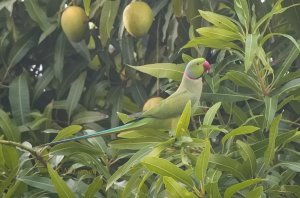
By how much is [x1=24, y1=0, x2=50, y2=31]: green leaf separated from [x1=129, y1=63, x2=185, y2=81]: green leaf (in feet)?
2.34

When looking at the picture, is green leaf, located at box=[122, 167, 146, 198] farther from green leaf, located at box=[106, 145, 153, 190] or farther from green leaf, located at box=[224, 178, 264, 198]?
green leaf, located at box=[224, 178, 264, 198]

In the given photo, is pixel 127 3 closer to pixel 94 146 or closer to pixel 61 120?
pixel 61 120

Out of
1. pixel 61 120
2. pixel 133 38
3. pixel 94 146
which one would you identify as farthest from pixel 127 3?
pixel 94 146

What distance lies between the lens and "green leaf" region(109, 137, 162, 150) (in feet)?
5.74

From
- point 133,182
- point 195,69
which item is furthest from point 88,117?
point 133,182

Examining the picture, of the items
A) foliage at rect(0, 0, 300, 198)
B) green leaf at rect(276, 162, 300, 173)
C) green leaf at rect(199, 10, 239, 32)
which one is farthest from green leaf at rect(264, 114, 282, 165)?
green leaf at rect(199, 10, 239, 32)

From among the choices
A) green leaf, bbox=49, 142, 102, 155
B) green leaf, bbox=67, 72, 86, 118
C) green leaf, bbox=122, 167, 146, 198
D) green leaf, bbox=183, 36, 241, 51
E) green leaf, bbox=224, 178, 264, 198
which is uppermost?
green leaf, bbox=183, 36, 241, 51

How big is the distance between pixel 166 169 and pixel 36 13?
3.82 ft

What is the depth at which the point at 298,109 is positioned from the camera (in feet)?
6.82

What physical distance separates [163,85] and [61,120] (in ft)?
1.62

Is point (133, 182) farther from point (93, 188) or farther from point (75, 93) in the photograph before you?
point (75, 93)

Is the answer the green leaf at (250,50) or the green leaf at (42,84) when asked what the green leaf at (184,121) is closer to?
the green leaf at (250,50)

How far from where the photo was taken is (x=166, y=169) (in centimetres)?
154

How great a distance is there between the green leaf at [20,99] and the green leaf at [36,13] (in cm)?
19
